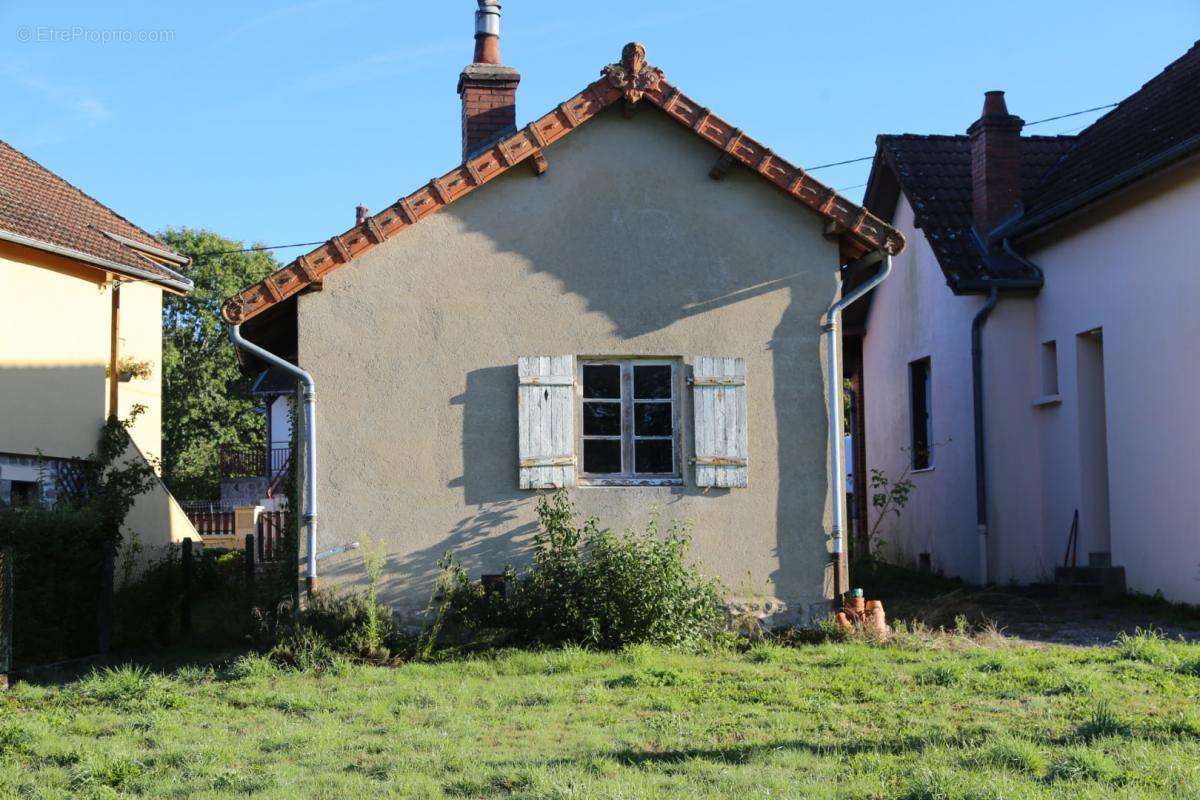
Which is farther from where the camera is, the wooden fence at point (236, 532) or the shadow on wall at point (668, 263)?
the wooden fence at point (236, 532)

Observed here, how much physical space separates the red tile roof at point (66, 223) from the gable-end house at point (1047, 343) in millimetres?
10522

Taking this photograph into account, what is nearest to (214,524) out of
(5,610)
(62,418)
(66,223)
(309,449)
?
(66,223)

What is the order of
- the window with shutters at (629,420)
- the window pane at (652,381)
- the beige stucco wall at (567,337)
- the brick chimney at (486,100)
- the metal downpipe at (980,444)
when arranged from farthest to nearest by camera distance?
1. the metal downpipe at (980,444)
2. the brick chimney at (486,100)
3. the window pane at (652,381)
4. the window with shutters at (629,420)
5. the beige stucco wall at (567,337)

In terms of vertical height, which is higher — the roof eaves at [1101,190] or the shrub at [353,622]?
the roof eaves at [1101,190]

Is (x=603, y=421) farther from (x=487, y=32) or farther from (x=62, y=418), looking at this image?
(x=62, y=418)

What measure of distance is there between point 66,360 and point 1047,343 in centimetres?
1225

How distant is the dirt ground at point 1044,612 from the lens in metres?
11.7

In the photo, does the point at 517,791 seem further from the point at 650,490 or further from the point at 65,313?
the point at 65,313

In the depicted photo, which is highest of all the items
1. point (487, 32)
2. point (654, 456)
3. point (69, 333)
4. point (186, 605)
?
point (487, 32)

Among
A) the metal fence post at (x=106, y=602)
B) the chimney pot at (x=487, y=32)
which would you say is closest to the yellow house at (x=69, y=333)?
the metal fence post at (x=106, y=602)

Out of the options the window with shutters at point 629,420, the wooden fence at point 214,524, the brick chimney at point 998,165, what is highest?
the brick chimney at point 998,165

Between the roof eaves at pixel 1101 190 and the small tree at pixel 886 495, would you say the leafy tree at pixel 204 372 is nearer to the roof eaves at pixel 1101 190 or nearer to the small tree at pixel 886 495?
the small tree at pixel 886 495

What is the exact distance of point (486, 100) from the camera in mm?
14109

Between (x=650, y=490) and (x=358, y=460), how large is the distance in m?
2.61
